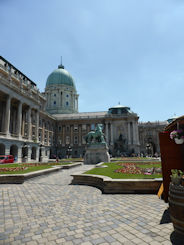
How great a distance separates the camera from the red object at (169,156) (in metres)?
6.24

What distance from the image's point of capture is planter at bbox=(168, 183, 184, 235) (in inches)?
148

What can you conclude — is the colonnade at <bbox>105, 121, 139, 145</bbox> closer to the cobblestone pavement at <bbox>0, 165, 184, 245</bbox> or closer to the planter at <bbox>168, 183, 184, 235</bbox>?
the cobblestone pavement at <bbox>0, 165, 184, 245</bbox>

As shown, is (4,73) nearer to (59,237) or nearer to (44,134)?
(44,134)

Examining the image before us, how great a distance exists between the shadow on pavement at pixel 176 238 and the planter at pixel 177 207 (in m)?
0.19

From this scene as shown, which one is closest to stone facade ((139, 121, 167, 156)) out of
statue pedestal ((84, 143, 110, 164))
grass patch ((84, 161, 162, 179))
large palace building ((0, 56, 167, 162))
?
large palace building ((0, 56, 167, 162))

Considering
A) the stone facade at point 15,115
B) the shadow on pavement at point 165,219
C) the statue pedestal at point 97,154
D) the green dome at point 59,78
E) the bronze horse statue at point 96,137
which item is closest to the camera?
the shadow on pavement at point 165,219

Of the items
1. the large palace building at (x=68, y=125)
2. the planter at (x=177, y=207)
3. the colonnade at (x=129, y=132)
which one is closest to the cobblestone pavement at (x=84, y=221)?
the planter at (x=177, y=207)

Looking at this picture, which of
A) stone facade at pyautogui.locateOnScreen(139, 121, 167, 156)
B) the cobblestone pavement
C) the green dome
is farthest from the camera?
the green dome

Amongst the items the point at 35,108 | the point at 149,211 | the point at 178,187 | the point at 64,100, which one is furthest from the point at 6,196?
the point at 64,100

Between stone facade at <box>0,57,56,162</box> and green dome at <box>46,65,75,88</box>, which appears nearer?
stone facade at <box>0,57,56,162</box>

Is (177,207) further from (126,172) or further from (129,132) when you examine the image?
(129,132)

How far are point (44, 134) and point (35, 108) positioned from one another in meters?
19.0

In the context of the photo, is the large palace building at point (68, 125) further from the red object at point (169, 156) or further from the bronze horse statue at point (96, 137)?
the red object at point (169, 156)

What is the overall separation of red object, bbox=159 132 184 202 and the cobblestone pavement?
124 centimetres
